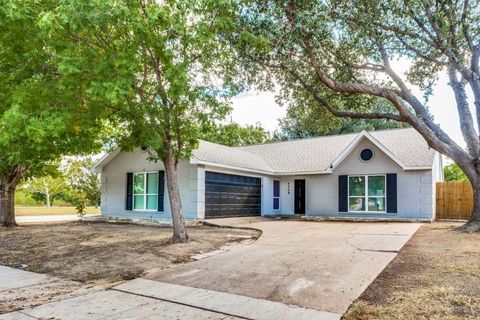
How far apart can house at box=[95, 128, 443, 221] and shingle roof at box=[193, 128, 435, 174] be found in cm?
5

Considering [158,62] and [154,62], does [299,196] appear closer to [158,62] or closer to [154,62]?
[158,62]

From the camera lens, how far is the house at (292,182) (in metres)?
16.2

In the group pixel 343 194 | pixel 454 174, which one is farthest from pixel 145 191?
pixel 454 174

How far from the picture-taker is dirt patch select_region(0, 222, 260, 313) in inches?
250

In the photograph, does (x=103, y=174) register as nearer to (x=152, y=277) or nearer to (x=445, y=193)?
(x=152, y=277)

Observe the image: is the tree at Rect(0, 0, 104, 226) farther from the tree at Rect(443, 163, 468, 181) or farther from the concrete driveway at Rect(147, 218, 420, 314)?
the tree at Rect(443, 163, 468, 181)

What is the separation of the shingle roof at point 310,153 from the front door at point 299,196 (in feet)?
3.56

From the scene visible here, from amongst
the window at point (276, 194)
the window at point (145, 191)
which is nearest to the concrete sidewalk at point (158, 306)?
the window at point (145, 191)

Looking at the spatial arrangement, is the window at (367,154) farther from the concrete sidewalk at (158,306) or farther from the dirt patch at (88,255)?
the concrete sidewalk at (158,306)

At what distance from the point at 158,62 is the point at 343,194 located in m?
12.2

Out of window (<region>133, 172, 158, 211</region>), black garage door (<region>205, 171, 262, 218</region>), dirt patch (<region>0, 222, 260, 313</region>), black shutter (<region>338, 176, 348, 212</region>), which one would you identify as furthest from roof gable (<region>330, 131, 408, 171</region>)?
window (<region>133, 172, 158, 211</region>)

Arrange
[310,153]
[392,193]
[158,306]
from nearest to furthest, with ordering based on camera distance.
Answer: [158,306] → [392,193] → [310,153]

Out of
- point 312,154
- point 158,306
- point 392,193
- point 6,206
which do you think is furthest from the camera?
point 312,154

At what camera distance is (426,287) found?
5781 mm
